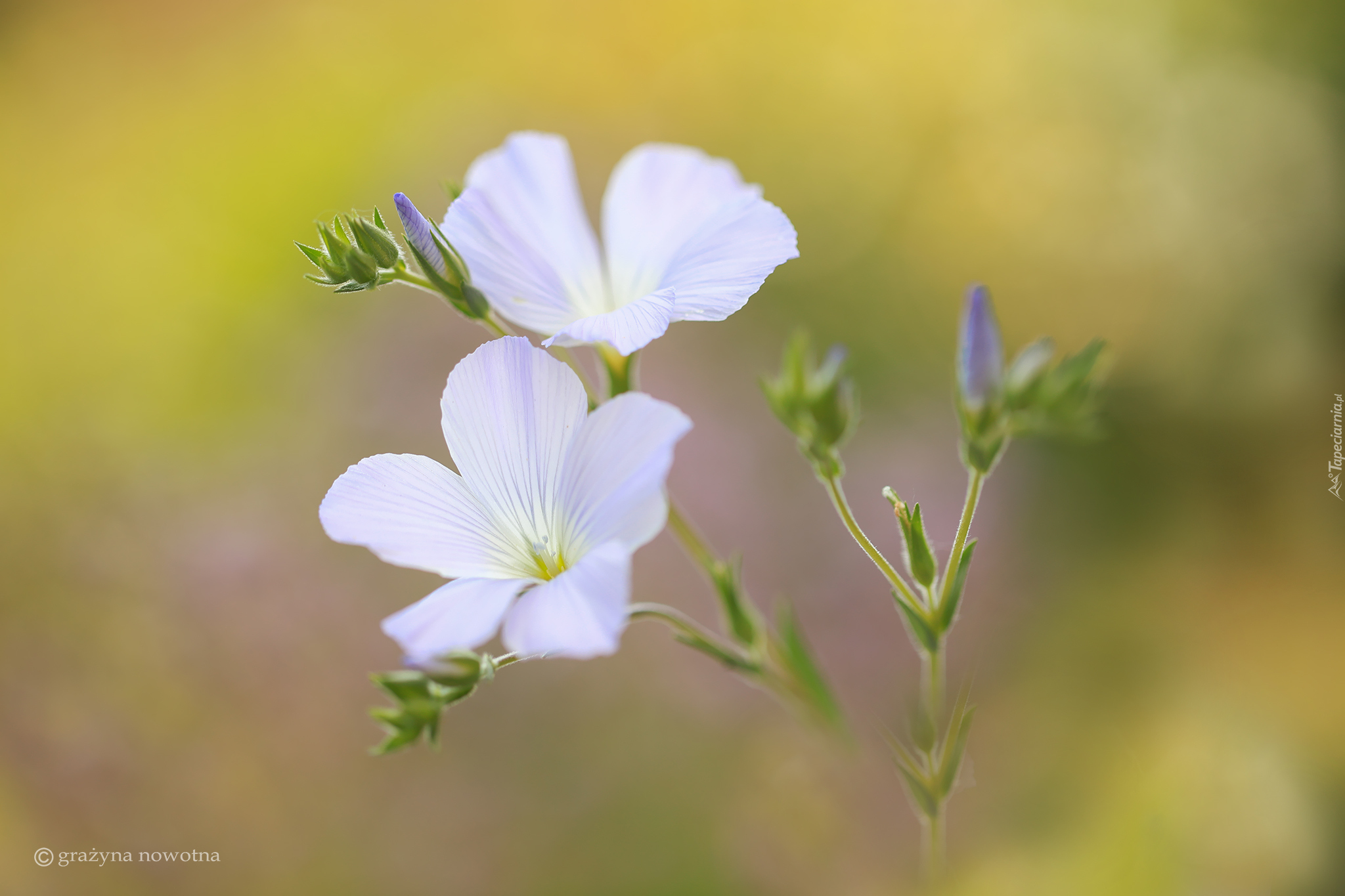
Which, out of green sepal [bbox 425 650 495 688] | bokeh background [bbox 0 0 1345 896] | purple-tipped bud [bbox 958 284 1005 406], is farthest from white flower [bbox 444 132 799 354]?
bokeh background [bbox 0 0 1345 896]

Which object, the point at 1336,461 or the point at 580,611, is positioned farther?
the point at 1336,461

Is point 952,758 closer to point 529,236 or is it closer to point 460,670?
point 460,670

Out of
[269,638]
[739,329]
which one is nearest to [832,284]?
[739,329]

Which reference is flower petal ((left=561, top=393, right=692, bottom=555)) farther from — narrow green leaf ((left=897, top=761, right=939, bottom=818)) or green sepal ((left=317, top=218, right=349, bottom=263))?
narrow green leaf ((left=897, top=761, right=939, bottom=818))

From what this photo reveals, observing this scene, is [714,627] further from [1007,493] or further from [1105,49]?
[1105,49]

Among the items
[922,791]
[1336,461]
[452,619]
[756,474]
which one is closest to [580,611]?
[452,619]

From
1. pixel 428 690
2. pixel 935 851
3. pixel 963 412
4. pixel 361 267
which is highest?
pixel 361 267

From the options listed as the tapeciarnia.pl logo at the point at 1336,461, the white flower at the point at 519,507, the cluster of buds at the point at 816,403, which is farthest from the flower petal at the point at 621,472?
the tapeciarnia.pl logo at the point at 1336,461
